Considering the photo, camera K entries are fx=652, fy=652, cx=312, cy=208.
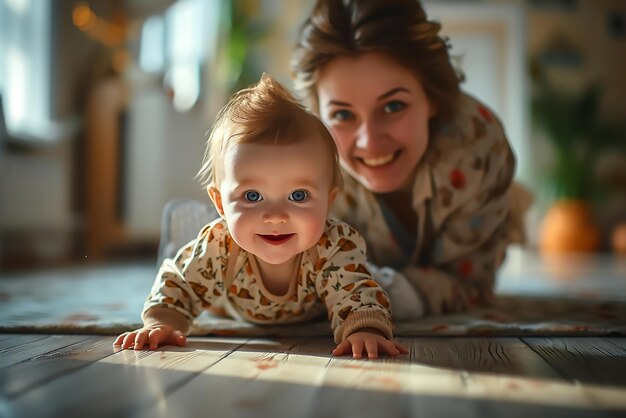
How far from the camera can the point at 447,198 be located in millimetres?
1414

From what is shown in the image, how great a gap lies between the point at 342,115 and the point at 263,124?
15.5 inches

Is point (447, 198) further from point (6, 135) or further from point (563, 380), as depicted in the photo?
point (6, 135)

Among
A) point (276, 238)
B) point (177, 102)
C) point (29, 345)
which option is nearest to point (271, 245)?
point (276, 238)

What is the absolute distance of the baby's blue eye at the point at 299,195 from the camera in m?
0.96

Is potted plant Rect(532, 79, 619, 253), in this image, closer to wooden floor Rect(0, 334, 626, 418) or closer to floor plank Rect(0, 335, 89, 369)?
wooden floor Rect(0, 334, 626, 418)

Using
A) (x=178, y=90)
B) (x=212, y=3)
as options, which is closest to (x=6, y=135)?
(x=178, y=90)

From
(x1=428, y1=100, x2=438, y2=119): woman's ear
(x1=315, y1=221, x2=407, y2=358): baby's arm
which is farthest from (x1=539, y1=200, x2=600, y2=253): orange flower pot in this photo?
(x1=315, y1=221, x2=407, y2=358): baby's arm

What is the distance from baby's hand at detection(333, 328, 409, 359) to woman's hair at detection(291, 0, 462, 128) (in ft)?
2.00

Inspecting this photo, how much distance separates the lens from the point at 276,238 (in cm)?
97

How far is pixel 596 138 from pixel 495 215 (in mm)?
3876

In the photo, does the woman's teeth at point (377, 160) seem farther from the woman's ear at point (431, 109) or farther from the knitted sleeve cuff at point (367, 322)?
the knitted sleeve cuff at point (367, 322)

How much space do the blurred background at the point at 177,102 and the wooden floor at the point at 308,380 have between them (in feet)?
7.83

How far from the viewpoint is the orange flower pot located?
15.9 feet

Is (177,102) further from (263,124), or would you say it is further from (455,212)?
(263,124)
